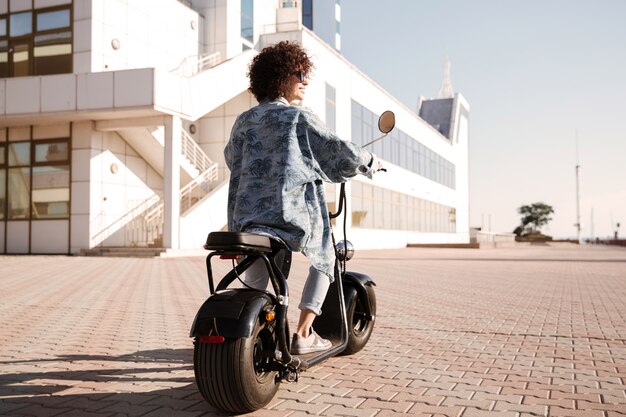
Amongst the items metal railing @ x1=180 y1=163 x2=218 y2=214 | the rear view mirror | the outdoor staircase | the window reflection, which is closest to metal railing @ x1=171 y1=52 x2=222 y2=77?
the outdoor staircase

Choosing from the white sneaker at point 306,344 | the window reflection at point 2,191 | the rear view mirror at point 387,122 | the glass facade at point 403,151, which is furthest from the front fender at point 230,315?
the glass facade at point 403,151

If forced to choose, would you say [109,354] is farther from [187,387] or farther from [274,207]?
[274,207]

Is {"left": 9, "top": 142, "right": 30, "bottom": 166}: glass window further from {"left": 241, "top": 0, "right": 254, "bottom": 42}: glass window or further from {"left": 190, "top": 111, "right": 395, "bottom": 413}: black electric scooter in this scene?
{"left": 190, "top": 111, "right": 395, "bottom": 413}: black electric scooter

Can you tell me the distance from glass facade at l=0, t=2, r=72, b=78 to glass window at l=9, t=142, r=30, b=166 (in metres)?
2.65

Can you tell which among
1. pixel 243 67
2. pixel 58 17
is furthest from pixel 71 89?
pixel 243 67

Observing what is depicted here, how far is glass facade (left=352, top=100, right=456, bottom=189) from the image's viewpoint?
37531 mm

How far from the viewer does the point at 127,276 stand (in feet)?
41.9

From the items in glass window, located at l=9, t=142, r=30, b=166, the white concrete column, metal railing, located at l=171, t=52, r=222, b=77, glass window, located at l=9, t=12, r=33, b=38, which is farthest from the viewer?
metal railing, located at l=171, t=52, r=222, b=77

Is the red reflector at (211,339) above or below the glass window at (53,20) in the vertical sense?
below

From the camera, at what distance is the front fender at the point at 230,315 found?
3.14 metres

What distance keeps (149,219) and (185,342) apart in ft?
62.0

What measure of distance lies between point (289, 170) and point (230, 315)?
0.83 m

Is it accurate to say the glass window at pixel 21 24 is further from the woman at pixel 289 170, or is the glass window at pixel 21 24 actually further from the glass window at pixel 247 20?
A: the woman at pixel 289 170

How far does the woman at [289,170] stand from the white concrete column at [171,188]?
714 inches
